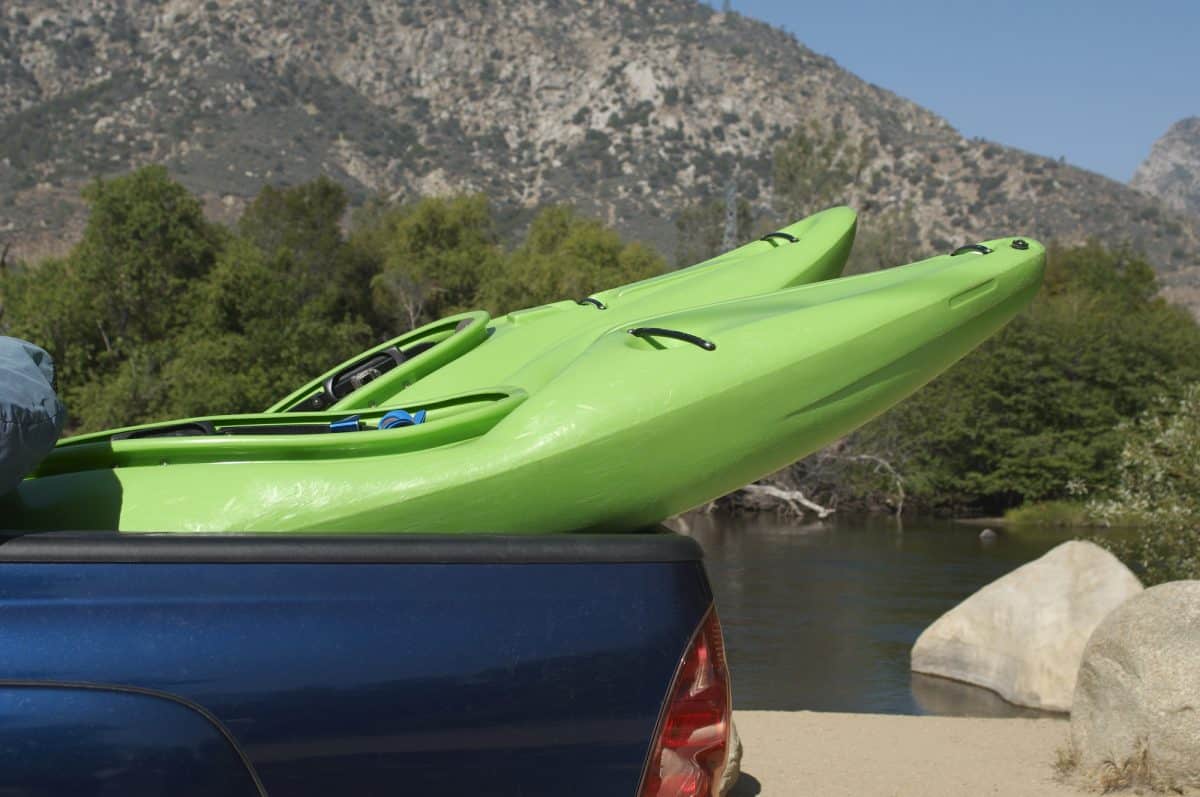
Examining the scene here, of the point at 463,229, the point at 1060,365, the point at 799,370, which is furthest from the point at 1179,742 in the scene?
the point at 463,229

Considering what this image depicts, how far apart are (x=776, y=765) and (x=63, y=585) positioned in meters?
5.72

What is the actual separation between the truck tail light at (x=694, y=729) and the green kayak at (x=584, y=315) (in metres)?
1.62

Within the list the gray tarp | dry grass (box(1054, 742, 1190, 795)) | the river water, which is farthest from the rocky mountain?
the gray tarp

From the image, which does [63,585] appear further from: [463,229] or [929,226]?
[929,226]

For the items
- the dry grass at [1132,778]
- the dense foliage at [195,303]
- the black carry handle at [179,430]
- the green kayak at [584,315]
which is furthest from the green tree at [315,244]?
the black carry handle at [179,430]

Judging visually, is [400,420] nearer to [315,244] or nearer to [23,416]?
[23,416]

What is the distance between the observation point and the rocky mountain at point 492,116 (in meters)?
76.4

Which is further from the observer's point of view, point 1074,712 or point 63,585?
point 1074,712

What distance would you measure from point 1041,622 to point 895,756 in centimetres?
372

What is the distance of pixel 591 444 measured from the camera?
223cm

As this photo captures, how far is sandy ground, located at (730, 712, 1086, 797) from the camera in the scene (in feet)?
20.8

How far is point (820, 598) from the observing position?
1709cm

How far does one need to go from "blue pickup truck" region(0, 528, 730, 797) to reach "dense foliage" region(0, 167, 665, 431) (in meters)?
26.0

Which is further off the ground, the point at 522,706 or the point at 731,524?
the point at 522,706
